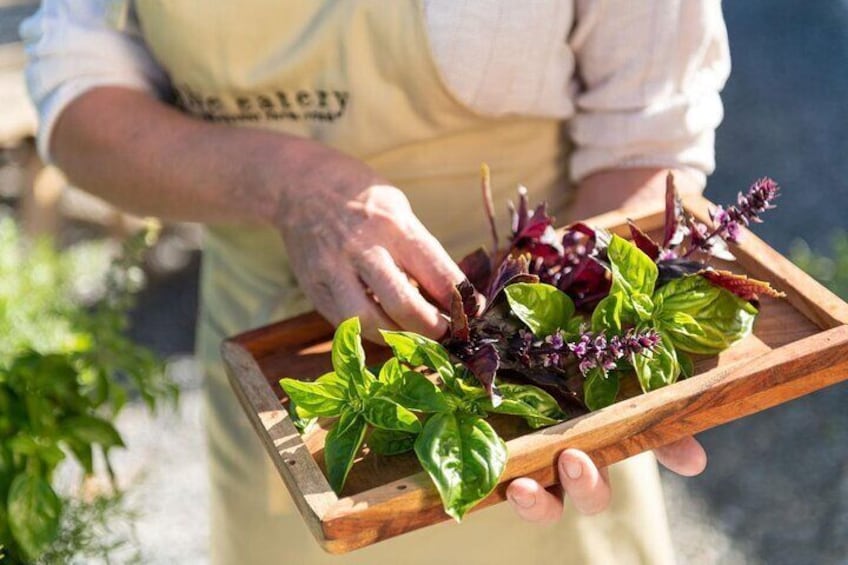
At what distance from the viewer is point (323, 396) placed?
88 cm

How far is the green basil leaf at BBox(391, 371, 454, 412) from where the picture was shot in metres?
0.85

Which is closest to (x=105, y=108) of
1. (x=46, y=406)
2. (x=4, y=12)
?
(x=46, y=406)

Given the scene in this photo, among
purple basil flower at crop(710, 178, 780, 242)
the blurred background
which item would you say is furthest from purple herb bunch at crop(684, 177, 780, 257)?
the blurred background

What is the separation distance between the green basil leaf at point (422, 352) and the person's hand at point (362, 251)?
7cm

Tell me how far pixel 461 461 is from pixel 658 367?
0.63ft

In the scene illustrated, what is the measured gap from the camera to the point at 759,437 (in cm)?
274

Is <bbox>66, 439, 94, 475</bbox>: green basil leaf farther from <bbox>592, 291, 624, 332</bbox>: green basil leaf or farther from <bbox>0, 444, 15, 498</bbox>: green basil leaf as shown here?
<bbox>592, 291, 624, 332</bbox>: green basil leaf

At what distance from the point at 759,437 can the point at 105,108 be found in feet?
6.51

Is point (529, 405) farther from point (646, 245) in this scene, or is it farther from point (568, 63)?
point (568, 63)

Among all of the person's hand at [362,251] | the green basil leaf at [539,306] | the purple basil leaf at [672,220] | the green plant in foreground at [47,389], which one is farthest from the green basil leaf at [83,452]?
the purple basil leaf at [672,220]

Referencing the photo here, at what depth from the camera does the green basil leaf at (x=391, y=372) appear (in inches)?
34.4

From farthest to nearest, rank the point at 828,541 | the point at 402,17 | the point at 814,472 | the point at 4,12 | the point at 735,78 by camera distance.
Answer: the point at 735,78
the point at 4,12
the point at 814,472
the point at 828,541
the point at 402,17

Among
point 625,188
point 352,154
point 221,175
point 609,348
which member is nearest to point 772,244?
point 625,188

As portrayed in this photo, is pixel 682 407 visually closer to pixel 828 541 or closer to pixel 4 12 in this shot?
pixel 828 541
